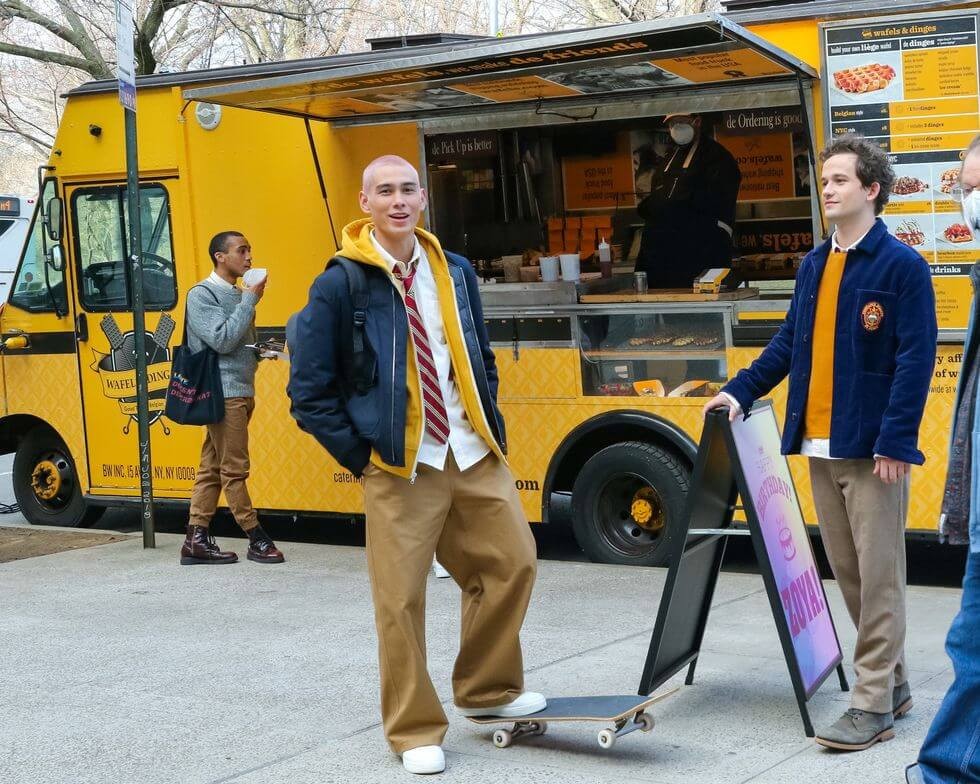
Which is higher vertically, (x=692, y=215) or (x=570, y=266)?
(x=692, y=215)

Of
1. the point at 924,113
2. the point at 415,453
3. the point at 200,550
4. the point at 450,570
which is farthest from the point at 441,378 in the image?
the point at 200,550

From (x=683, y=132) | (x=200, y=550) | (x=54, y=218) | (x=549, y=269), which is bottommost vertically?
Result: (x=200, y=550)

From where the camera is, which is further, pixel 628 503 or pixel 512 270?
pixel 512 270

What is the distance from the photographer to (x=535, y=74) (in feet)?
23.9

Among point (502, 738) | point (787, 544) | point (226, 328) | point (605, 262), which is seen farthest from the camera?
point (605, 262)

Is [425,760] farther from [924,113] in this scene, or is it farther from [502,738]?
[924,113]

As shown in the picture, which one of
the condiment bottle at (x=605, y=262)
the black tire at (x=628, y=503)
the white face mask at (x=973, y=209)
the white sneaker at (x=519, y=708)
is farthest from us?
the condiment bottle at (x=605, y=262)

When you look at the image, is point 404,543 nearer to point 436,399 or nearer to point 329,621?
point 436,399

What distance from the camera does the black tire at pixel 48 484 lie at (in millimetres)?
9477

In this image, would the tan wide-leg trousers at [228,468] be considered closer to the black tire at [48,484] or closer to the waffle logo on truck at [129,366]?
the waffle logo on truck at [129,366]

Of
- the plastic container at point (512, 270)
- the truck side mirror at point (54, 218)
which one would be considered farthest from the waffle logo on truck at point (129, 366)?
the plastic container at point (512, 270)

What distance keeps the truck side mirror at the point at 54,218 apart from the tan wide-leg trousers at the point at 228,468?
1.90 meters

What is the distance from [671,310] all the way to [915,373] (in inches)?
129

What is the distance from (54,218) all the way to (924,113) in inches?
206
